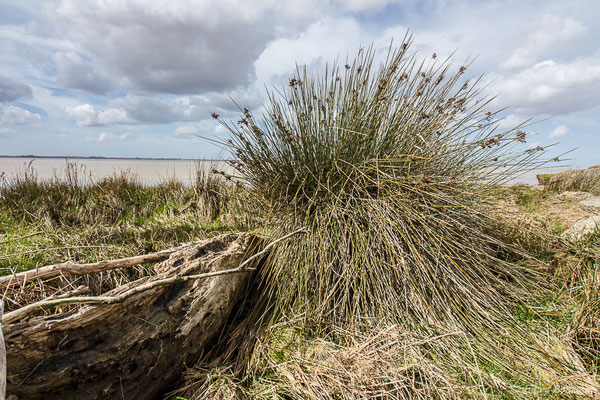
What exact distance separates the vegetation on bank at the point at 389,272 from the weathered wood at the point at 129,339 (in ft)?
0.52

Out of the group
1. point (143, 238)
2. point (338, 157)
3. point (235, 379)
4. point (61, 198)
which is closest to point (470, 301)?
point (338, 157)

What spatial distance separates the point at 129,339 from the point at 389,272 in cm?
131

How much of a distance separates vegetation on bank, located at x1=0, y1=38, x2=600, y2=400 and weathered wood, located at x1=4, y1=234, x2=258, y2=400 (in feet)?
0.52

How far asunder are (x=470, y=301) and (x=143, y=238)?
258 centimetres

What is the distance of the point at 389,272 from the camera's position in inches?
70.1

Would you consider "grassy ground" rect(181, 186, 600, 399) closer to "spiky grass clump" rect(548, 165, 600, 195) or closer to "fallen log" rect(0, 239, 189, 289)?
"fallen log" rect(0, 239, 189, 289)

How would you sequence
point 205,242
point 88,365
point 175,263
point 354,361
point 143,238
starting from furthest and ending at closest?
1. point 143,238
2. point 205,242
3. point 175,263
4. point 354,361
5. point 88,365

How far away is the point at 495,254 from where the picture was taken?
2225 millimetres

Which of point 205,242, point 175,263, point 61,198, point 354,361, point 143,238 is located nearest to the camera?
point 354,361

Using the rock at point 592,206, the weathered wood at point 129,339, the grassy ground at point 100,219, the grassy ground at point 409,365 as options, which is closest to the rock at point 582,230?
the grassy ground at point 409,365

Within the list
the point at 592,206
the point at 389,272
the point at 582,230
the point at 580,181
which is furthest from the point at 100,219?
the point at 580,181

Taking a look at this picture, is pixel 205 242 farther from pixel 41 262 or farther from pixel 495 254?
pixel 495 254

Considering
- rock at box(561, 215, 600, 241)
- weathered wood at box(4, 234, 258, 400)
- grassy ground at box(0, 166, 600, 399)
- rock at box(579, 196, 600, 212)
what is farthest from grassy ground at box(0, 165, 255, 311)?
rock at box(579, 196, 600, 212)

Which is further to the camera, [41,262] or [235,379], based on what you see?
[41,262]
